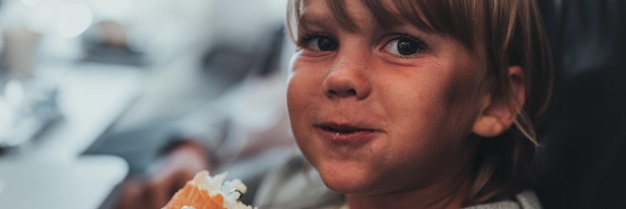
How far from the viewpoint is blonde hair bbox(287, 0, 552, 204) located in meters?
0.81

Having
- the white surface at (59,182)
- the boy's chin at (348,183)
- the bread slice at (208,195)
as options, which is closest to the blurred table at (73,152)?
the white surface at (59,182)

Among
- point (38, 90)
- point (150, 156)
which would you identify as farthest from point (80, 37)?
point (150, 156)

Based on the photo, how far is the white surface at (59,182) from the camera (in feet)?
3.42

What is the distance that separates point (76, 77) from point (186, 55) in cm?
57

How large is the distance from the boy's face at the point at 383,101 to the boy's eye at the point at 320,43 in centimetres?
2

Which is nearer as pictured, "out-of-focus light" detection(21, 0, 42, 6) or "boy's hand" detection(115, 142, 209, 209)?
"boy's hand" detection(115, 142, 209, 209)

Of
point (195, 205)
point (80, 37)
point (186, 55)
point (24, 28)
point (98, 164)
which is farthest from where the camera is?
point (186, 55)

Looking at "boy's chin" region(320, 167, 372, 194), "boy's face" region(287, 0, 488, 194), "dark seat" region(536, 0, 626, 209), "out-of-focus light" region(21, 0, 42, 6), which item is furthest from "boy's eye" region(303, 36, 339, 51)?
"out-of-focus light" region(21, 0, 42, 6)

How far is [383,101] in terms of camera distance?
81 cm

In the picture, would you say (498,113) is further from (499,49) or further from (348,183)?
(348,183)

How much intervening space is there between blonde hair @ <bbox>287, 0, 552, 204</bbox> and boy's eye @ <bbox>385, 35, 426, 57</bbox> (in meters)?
0.02

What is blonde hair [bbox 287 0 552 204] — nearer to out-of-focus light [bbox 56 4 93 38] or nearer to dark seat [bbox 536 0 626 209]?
dark seat [bbox 536 0 626 209]

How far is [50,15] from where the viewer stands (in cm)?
210

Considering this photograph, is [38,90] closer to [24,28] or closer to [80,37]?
[24,28]
